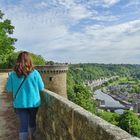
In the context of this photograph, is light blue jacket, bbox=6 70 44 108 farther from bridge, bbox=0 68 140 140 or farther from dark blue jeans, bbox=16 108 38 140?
bridge, bbox=0 68 140 140

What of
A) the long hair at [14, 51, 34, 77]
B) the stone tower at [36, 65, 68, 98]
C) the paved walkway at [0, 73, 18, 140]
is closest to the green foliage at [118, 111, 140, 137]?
the stone tower at [36, 65, 68, 98]

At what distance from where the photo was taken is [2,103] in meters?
11.9

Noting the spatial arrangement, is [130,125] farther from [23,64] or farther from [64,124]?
[23,64]

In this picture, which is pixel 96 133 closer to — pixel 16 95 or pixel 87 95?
pixel 16 95

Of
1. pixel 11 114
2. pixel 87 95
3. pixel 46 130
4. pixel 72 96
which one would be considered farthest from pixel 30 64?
pixel 87 95

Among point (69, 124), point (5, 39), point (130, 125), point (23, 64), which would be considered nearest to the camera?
point (69, 124)

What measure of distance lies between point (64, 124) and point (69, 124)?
0.34m

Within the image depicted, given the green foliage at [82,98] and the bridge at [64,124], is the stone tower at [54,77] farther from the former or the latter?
the bridge at [64,124]

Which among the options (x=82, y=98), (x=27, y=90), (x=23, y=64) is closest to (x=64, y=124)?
(x=27, y=90)

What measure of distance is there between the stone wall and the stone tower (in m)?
27.8

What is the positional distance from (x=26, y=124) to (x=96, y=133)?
85.2 inches

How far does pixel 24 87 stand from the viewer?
5.80m

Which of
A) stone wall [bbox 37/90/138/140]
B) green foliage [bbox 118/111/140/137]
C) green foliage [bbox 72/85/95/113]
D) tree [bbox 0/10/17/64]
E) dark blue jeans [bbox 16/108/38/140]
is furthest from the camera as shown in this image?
green foliage [bbox 118/111/140/137]

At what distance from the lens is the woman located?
5714 millimetres
